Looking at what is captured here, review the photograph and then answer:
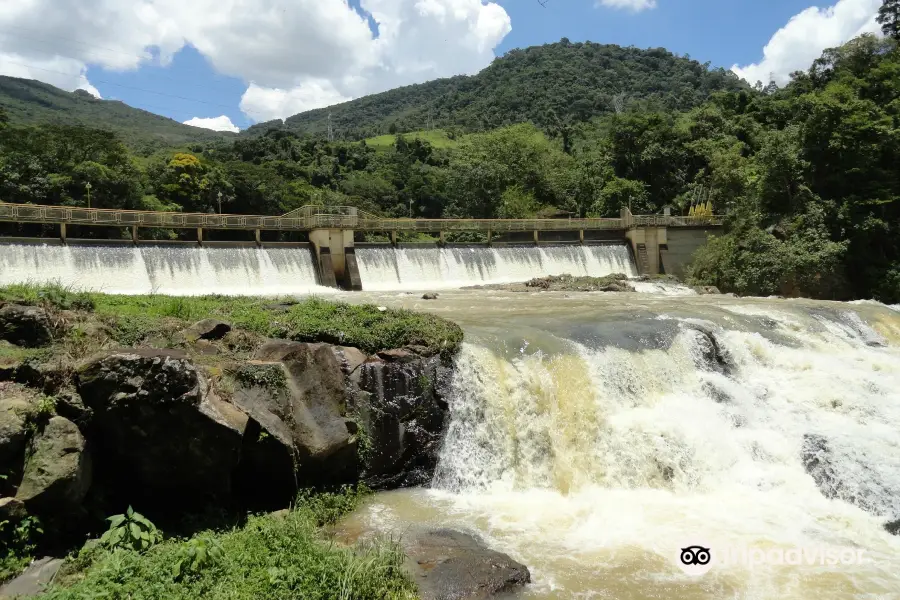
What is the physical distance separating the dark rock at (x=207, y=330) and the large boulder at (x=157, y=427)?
2.11 metres

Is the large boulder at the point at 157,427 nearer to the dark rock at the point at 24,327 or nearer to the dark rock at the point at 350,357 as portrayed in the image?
the dark rock at the point at 24,327

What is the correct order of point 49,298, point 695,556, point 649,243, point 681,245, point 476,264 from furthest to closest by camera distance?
point 681,245, point 649,243, point 476,264, point 49,298, point 695,556

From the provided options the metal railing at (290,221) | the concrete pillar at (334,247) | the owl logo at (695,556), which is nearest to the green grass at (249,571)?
the owl logo at (695,556)

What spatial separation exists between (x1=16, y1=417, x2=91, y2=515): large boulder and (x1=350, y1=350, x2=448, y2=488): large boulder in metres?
4.02

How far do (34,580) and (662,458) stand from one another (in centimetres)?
877

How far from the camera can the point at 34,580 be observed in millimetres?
5652

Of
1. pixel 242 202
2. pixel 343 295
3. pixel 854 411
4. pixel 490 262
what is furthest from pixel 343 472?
pixel 242 202

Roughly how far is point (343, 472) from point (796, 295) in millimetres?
24797

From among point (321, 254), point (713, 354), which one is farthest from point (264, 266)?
point (713, 354)

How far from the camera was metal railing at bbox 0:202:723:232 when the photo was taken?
22.0m

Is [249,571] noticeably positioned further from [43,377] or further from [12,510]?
[43,377]

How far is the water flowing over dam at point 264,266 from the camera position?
21.6 meters

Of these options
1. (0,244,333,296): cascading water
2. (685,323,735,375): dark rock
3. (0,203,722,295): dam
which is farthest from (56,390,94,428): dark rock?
(0,244,333,296): cascading water

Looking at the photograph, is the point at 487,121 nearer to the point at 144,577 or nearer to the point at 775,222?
the point at 775,222
